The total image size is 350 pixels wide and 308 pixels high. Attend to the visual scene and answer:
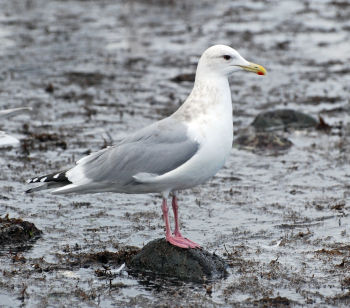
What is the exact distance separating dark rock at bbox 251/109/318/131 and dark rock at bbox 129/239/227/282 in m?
6.04

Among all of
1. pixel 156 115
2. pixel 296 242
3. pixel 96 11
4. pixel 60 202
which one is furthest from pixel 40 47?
pixel 296 242

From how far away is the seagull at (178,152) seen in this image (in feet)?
24.6

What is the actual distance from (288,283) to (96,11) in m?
17.6

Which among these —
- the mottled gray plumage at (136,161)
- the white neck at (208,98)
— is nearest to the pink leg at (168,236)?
the mottled gray plumage at (136,161)

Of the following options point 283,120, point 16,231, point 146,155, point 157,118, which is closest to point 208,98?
point 146,155

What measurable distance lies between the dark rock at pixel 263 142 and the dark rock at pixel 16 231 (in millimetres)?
5032

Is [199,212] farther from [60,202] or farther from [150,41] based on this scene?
[150,41]

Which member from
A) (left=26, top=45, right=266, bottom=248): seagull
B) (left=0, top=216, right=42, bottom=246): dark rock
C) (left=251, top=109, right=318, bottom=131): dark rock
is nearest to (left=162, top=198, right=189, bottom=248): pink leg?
(left=26, top=45, right=266, bottom=248): seagull

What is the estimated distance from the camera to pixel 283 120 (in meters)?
14.0

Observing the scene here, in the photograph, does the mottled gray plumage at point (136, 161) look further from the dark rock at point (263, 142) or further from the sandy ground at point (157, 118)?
the dark rock at point (263, 142)

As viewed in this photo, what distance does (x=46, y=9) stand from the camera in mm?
24188

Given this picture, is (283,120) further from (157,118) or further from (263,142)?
(157,118)

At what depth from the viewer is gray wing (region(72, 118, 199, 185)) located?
7.58m

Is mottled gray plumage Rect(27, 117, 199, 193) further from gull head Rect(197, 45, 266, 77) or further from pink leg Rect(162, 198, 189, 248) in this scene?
gull head Rect(197, 45, 266, 77)
